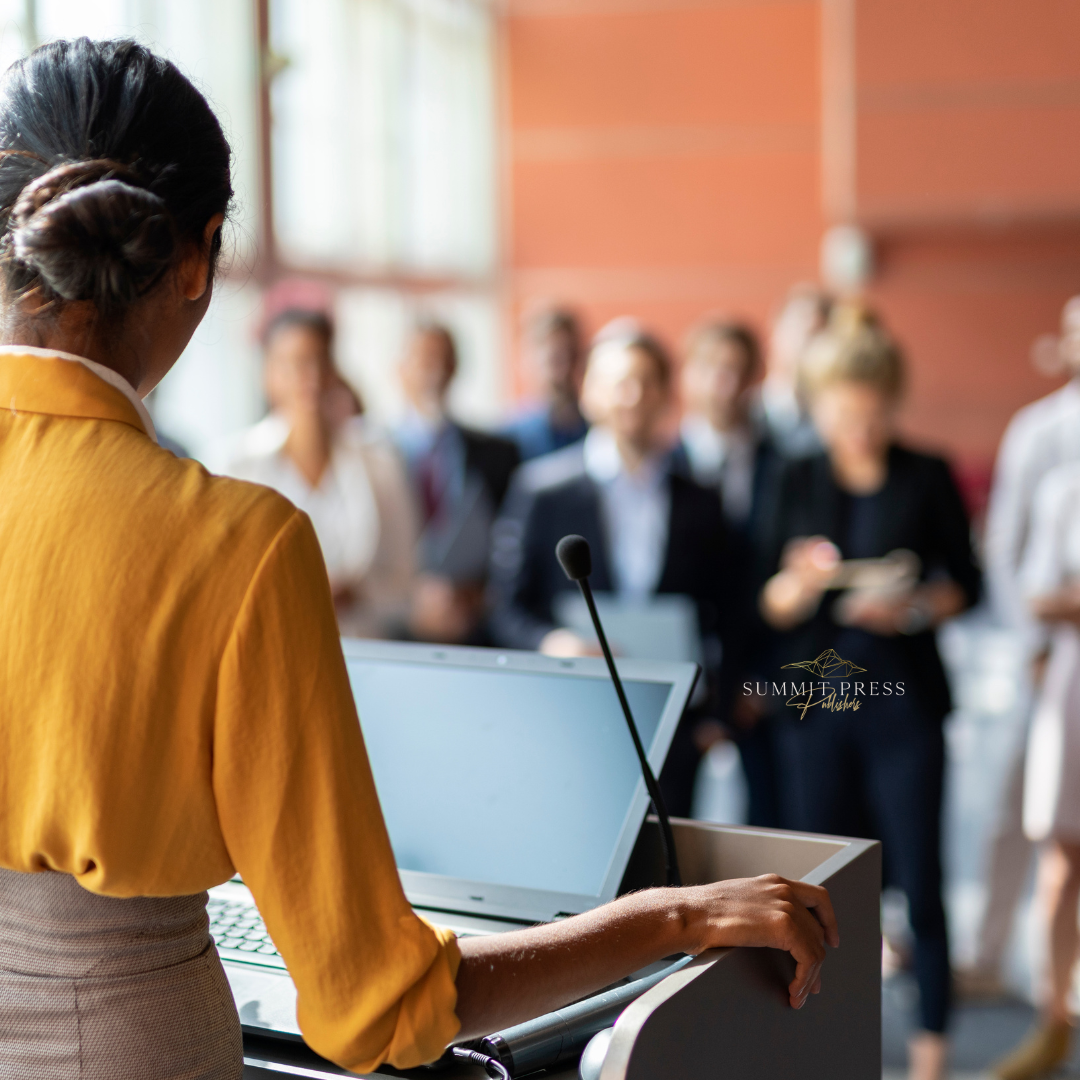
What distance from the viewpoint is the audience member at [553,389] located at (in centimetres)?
393

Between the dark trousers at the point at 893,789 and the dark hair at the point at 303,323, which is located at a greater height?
the dark hair at the point at 303,323

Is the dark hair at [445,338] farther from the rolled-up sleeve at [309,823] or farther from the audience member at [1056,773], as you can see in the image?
the rolled-up sleeve at [309,823]

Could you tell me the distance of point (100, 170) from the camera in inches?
27.4

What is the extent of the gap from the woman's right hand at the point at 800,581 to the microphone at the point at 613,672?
3.25 ft

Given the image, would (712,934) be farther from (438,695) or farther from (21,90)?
(21,90)

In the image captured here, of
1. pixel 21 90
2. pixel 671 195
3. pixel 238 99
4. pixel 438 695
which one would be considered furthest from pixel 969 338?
pixel 21 90

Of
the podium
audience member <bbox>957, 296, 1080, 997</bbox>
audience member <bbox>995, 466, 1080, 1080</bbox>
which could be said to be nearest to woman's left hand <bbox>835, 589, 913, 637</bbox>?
audience member <bbox>995, 466, 1080, 1080</bbox>

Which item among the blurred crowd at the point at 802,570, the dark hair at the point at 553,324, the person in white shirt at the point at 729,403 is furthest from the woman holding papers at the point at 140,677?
the dark hair at the point at 553,324

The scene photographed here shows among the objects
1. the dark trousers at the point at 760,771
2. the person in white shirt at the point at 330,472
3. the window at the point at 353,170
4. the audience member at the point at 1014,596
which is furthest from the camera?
the window at the point at 353,170

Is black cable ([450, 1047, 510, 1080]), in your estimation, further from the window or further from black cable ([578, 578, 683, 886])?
the window

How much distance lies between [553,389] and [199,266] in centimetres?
327

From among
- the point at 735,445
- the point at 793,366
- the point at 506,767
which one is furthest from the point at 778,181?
the point at 506,767

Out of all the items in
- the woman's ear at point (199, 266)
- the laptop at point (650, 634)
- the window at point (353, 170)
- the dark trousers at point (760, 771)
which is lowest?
the dark trousers at point (760, 771)

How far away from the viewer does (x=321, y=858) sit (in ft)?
2.18
